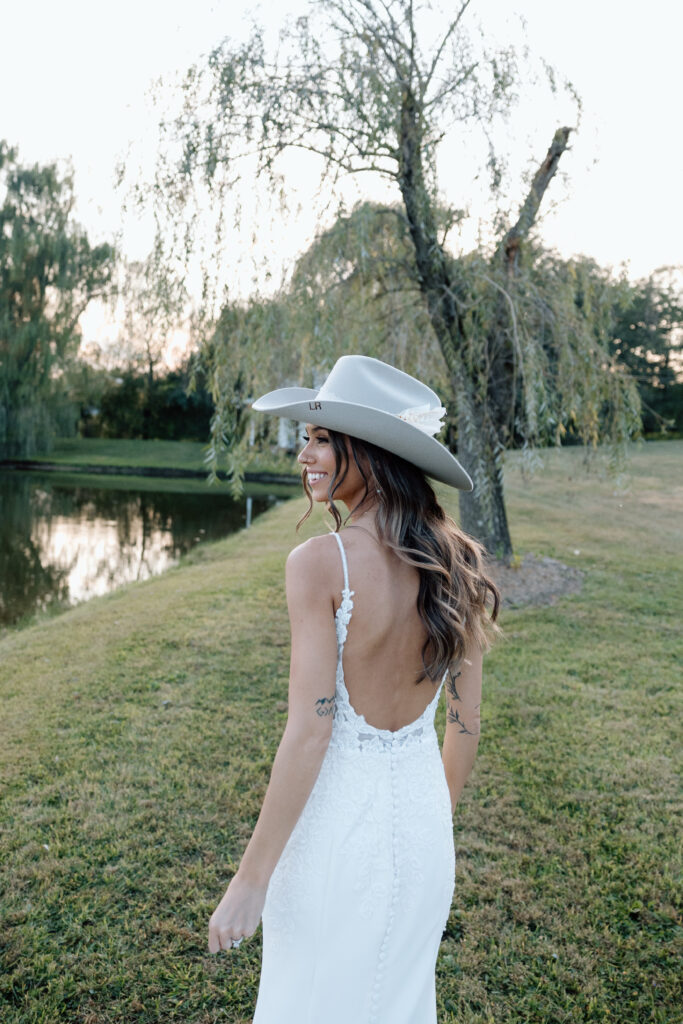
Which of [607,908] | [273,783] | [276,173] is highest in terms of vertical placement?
[276,173]

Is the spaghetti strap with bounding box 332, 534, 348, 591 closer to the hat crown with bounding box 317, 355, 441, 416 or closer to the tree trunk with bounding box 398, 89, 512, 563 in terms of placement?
the hat crown with bounding box 317, 355, 441, 416

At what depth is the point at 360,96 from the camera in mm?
5391

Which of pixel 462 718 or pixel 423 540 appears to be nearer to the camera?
pixel 423 540

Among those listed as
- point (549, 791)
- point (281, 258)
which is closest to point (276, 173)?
point (281, 258)

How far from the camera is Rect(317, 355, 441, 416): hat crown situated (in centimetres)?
145

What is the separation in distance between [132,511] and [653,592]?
1253cm

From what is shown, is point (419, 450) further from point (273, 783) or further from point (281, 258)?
point (281, 258)

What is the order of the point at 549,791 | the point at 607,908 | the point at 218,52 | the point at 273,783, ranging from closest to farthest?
the point at 273,783 < the point at 607,908 < the point at 549,791 < the point at 218,52

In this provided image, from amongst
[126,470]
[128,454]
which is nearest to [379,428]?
[126,470]

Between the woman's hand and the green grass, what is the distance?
912 inches

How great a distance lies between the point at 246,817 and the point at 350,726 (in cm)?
208

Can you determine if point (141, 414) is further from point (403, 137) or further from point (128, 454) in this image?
point (403, 137)

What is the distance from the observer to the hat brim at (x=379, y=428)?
1355mm

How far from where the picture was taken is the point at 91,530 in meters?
13.8
